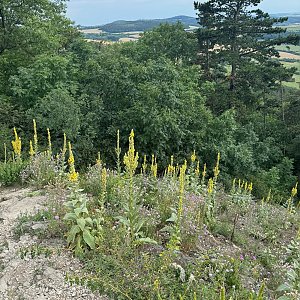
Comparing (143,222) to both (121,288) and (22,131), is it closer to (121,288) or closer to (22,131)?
(121,288)

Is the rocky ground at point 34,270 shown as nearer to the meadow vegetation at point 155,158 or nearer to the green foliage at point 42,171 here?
the meadow vegetation at point 155,158

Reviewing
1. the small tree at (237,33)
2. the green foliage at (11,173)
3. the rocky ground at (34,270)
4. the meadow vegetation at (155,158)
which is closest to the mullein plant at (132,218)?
the meadow vegetation at (155,158)

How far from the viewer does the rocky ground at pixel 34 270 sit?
3846 millimetres

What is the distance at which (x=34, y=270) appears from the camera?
4129 millimetres

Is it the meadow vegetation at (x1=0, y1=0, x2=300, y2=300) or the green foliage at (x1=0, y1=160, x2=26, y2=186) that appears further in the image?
the green foliage at (x1=0, y1=160, x2=26, y2=186)

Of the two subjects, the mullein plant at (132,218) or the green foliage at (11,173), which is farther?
the green foliage at (11,173)

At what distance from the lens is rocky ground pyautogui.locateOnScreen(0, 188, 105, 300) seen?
3846mm

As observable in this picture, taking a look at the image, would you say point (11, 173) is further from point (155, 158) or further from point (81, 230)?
point (81, 230)

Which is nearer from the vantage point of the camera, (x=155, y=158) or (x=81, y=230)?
(x=81, y=230)

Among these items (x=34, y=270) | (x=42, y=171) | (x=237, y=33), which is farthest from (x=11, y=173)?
(x=237, y=33)

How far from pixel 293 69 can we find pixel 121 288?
2454 centimetres

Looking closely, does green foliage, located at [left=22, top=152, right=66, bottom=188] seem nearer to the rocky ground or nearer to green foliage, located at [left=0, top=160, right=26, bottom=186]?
green foliage, located at [left=0, top=160, right=26, bottom=186]

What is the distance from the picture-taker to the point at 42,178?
258 inches

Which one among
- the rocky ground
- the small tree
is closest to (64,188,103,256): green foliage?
the rocky ground
